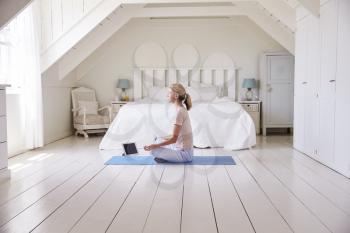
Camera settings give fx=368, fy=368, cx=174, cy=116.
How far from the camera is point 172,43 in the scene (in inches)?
316

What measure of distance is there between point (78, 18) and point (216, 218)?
14.3 feet

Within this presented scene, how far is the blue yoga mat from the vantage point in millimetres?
4465

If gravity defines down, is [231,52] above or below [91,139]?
above

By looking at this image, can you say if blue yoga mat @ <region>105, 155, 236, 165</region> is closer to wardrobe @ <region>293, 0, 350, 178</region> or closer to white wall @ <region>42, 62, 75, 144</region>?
wardrobe @ <region>293, 0, 350, 178</region>

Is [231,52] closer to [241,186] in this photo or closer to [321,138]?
[321,138]

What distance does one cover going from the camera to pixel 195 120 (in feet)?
18.9

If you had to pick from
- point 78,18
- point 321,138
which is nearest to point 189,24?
point 78,18

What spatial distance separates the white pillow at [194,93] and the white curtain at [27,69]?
310 centimetres

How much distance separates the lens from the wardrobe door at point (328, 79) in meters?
4.11

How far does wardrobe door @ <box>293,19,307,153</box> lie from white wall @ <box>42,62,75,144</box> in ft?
13.3

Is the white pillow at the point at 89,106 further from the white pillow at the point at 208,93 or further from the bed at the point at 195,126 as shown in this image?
the white pillow at the point at 208,93

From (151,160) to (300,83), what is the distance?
247 cm

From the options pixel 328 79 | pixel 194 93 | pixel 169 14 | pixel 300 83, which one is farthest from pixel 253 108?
pixel 328 79

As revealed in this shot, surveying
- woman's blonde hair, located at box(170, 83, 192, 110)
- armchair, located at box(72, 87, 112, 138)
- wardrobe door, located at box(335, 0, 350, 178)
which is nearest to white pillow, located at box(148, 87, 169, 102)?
armchair, located at box(72, 87, 112, 138)
